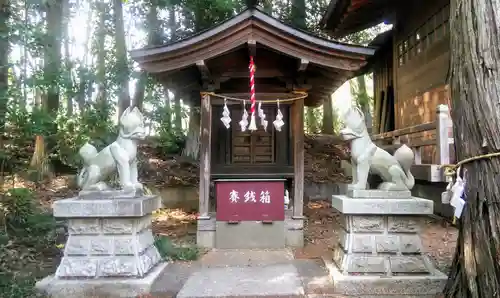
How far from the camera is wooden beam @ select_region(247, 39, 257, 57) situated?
6.73m

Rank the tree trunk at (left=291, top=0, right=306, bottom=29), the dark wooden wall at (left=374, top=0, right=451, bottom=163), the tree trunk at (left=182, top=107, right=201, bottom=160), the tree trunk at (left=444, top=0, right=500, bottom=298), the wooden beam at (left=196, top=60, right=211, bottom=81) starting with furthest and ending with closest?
the tree trunk at (left=291, top=0, right=306, bottom=29)
the tree trunk at (left=182, top=107, right=201, bottom=160)
the dark wooden wall at (left=374, top=0, right=451, bottom=163)
the wooden beam at (left=196, top=60, right=211, bottom=81)
the tree trunk at (left=444, top=0, right=500, bottom=298)

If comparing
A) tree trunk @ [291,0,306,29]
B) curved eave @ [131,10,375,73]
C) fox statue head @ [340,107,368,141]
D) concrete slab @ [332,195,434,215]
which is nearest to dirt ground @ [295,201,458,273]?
concrete slab @ [332,195,434,215]

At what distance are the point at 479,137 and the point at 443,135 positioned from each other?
3071 millimetres

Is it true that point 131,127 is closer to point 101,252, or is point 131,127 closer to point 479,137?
point 101,252

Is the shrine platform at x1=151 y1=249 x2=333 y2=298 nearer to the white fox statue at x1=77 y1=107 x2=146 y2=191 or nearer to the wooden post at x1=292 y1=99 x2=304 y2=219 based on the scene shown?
the wooden post at x1=292 y1=99 x2=304 y2=219

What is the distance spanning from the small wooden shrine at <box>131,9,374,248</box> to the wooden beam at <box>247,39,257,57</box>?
20 mm

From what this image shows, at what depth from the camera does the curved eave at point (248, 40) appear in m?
6.64

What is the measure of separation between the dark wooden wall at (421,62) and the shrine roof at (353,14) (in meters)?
0.58

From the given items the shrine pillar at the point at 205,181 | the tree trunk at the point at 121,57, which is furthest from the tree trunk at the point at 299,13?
the shrine pillar at the point at 205,181

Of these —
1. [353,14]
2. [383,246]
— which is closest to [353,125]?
[383,246]

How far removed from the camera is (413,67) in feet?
35.5

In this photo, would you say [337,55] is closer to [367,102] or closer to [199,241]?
[199,241]

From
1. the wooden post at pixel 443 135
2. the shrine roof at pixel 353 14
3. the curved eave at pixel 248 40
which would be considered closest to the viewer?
the wooden post at pixel 443 135

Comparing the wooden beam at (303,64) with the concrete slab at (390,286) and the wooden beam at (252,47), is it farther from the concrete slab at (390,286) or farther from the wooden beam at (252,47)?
the concrete slab at (390,286)
